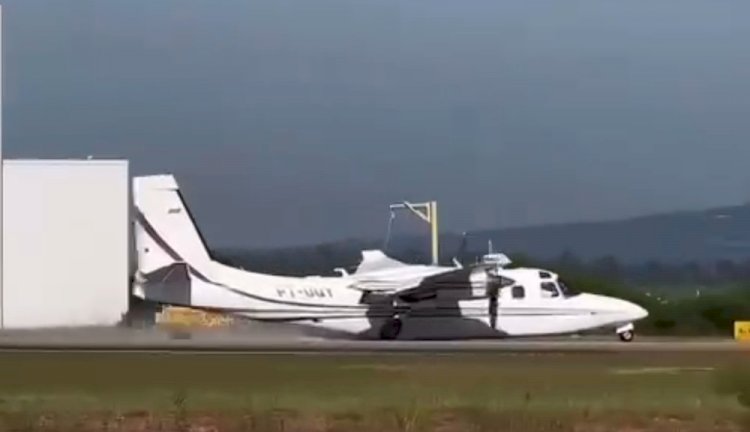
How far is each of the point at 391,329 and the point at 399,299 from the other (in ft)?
3.36

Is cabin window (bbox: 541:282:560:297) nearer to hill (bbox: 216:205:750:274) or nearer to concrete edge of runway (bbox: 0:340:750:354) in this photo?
concrete edge of runway (bbox: 0:340:750:354)

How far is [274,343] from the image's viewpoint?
51156mm

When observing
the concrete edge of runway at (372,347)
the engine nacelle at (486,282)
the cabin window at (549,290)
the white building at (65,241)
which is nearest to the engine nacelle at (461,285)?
the engine nacelle at (486,282)

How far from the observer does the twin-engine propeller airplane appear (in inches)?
2101

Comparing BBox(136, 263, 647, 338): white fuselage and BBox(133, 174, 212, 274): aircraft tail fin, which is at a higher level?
BBox(133, 174, 212, 274): aircraft tail fin

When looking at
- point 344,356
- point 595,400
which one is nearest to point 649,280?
point 344,356

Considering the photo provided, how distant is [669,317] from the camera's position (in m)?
65.1

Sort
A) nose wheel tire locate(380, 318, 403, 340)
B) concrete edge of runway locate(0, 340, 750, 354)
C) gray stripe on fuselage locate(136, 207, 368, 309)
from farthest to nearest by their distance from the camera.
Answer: nose wheel tire locate(380, 318, 403, 340), gray stripe on fuselage locate(136, 207, 368, 309), concrete edge of runway locate(0, 340, 750, 354)

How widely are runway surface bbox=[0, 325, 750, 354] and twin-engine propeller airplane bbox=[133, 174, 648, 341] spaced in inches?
26.9

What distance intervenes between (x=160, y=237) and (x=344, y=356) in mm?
17730

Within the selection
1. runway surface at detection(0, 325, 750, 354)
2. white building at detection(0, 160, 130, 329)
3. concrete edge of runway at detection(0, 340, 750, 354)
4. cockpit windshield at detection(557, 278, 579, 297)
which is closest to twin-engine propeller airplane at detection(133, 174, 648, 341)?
cockpit windshield at detection(557, 278, 579, 297)

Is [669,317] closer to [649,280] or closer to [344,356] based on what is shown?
[649,280]

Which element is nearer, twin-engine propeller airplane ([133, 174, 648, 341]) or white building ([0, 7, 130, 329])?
twin-engine propeller airplane ([133, 174, 648, 341])

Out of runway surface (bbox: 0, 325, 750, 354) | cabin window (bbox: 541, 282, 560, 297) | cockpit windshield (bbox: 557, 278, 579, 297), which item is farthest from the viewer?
cockpit windshield (bbox: 557, 278, 579, 297)
